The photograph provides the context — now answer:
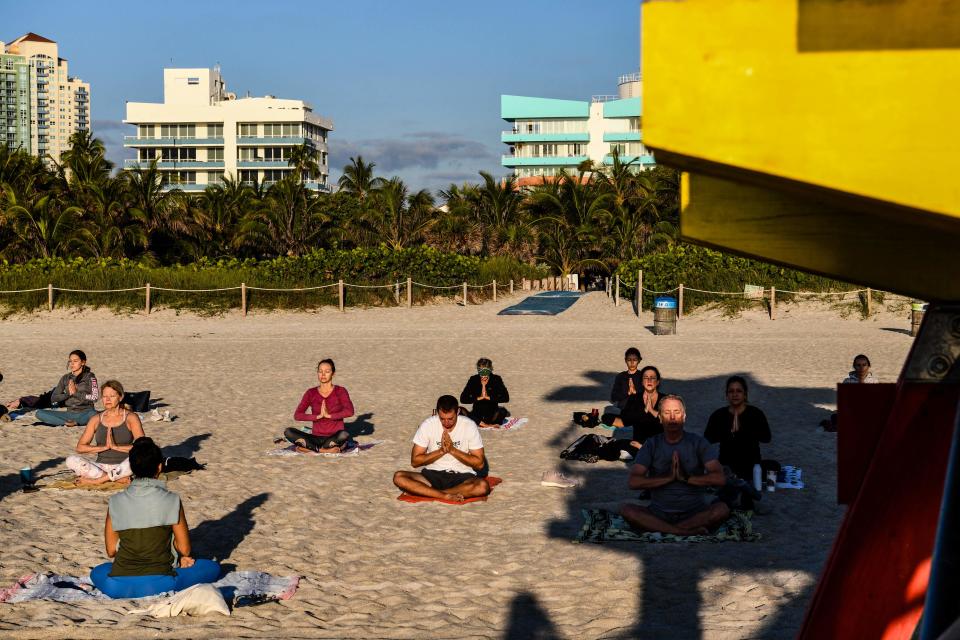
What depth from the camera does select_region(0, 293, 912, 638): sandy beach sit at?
6031 mm

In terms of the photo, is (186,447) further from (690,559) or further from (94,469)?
(690,559)

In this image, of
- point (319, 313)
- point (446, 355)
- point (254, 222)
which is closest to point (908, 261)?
point (446, 355)

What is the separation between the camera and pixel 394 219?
55719 mm

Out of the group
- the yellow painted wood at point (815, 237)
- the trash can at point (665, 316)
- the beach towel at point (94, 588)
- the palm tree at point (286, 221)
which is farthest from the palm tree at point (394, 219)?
the yellow painted wood at point (815, 237)

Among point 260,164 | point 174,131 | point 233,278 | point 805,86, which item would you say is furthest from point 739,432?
point 174,131

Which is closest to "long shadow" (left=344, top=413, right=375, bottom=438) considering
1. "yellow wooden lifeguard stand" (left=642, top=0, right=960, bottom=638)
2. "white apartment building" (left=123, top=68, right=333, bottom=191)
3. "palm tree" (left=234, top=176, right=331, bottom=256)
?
"yellow wooden lifeguard stand" (left=642, top=0, right=960, bottom=638)

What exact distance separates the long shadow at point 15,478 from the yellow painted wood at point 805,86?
8.73 metres

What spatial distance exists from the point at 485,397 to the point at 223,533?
17.6 feet

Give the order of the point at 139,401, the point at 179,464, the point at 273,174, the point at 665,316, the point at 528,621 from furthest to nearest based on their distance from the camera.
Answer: the point at 273,174 → the point at 665,316 → the point at 139,401 → the point at 179,464 → the point at 528,621

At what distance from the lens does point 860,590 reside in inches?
105

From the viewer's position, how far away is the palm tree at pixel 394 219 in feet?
183

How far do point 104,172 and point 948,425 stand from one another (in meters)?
48.9

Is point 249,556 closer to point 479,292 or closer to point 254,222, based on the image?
point 479,292

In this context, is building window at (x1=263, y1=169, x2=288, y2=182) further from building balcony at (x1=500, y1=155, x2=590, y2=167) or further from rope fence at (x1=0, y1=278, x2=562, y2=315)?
rope fence at (x1=0, y1=278, x2=562, y2=315)
